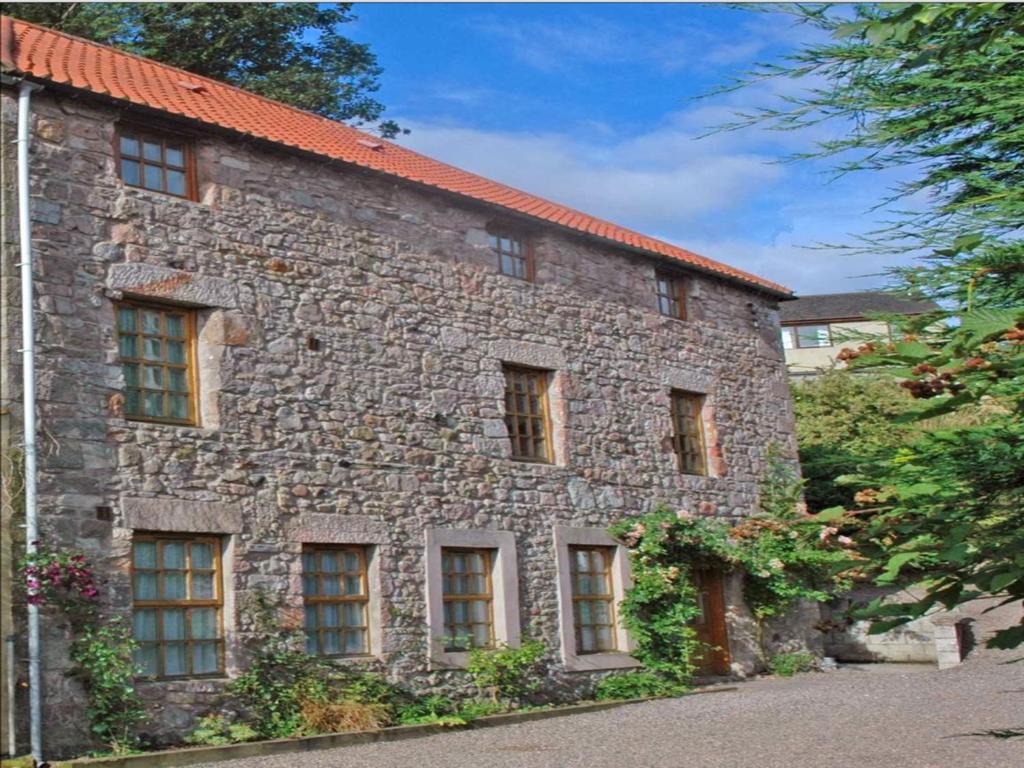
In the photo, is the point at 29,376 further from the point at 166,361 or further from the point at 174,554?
the point at 174,554

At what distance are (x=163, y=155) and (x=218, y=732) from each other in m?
5.18

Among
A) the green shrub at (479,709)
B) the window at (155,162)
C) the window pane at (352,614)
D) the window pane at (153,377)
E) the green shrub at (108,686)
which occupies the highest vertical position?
the window at (155,162)

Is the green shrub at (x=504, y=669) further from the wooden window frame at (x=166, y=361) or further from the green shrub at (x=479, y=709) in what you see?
the wooden window frame at (x=166, y=361)

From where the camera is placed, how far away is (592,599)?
1492 cm

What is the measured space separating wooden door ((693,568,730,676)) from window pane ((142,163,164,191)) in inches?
325

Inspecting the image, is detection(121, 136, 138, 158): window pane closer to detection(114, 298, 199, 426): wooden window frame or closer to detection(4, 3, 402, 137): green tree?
detection(114, 298, 199, 426): wooden window frame

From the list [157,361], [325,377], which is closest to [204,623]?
[157,361]

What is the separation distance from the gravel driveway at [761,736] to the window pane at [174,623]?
1.36 metres

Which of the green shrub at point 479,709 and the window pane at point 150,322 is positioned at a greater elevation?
the window pane at point 150,322

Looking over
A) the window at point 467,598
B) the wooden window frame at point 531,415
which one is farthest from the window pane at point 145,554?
the wooden window frame at point 531,415

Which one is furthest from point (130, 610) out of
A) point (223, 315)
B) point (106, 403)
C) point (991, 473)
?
point (991, 473)

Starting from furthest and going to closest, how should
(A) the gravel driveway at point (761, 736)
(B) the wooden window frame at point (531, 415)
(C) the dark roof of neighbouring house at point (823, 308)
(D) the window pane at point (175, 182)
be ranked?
(C) the dark roof of neighbouring house at point (823, 308) < (B) the wooden window frame at point (531, 415) < (D) the window pane at point (175, 182) < (A) the gravel driveway at point (761, 736)

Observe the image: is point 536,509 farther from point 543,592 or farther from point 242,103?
point 242,103

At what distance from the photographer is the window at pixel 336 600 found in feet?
39.4
